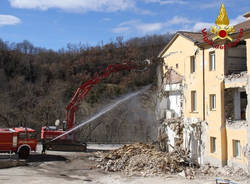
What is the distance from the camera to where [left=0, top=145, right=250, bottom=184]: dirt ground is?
1627cm

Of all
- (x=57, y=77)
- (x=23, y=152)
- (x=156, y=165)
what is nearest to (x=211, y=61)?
(x=156, y=165)

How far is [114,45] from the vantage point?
309ft

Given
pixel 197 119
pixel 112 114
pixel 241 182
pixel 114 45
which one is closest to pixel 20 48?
pixel 114 45

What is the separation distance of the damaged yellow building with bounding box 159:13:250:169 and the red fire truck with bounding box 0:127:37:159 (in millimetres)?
12154

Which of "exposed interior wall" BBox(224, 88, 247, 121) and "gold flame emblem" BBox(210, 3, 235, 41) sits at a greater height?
"gold flame emblem" BBox(210, 3, 235, 41)

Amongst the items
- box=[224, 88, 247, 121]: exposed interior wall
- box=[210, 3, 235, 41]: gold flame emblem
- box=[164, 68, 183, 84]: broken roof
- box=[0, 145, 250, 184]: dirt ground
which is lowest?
box=[0, 145, 250, 184]: dirt ground

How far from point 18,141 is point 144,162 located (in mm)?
9692

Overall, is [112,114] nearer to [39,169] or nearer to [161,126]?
[161,126]

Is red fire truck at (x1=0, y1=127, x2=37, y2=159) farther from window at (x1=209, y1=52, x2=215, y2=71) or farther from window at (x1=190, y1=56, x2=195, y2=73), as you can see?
window at (x1=209, y1=52, x2=215, y2=71)

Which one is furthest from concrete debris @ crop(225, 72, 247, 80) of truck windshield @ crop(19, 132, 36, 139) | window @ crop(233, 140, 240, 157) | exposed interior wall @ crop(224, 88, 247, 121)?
truck windshield @ crop(19, 132, 36, 139)

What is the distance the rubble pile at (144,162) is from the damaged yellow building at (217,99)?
1.56 metres

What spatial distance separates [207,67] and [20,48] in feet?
286

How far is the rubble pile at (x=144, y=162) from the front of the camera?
62.1ft

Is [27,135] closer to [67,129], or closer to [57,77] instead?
[67,129]
